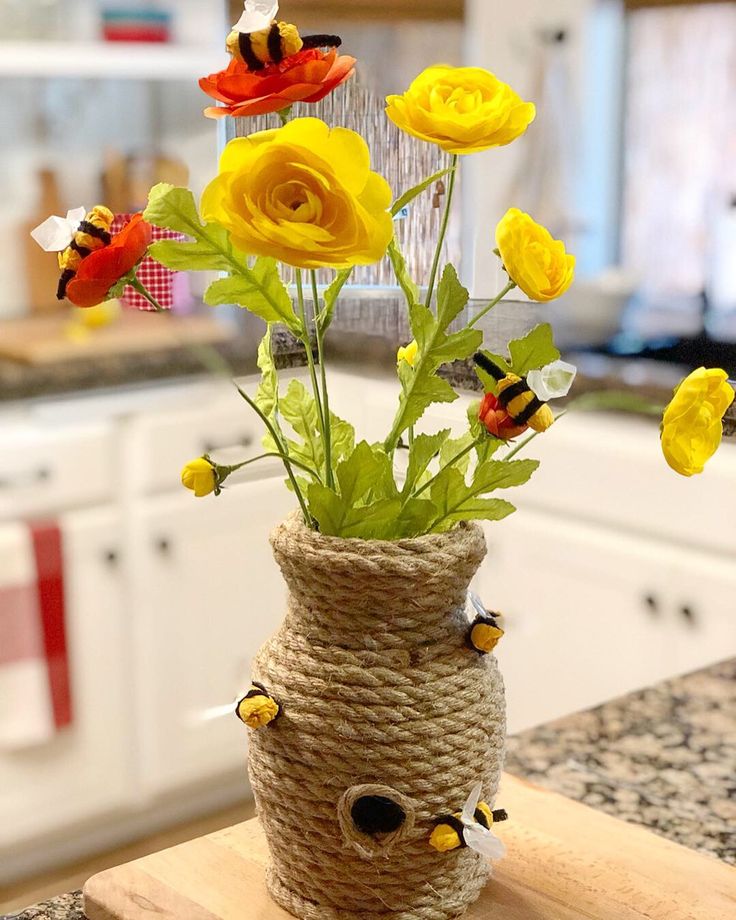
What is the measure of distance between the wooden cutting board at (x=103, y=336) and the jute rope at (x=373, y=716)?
1778 mm

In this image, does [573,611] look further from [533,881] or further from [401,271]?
[401,271]

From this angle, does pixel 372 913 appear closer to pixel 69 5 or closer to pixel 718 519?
pixel 718 519

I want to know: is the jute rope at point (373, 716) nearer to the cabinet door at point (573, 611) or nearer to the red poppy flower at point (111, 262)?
the red poppy flower at point (111, 262)

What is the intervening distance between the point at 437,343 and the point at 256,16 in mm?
153

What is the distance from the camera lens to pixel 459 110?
0.55m

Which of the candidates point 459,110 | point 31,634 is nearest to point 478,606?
point 459,110

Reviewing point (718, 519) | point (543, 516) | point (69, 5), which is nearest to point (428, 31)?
point (69, 5)

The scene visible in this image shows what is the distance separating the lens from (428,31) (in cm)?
272

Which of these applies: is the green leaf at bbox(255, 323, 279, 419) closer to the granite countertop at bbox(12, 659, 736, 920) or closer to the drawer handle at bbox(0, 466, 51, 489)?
the granite countertop at bbox(12, 659, 736, 920)

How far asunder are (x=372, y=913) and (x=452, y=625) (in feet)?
0.46

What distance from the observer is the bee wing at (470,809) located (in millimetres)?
596

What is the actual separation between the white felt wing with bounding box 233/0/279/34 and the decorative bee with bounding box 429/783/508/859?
35 cm

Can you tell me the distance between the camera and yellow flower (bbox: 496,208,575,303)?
56 centimetres

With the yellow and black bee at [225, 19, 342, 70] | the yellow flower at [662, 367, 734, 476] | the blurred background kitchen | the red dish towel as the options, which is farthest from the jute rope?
the red dish towel
